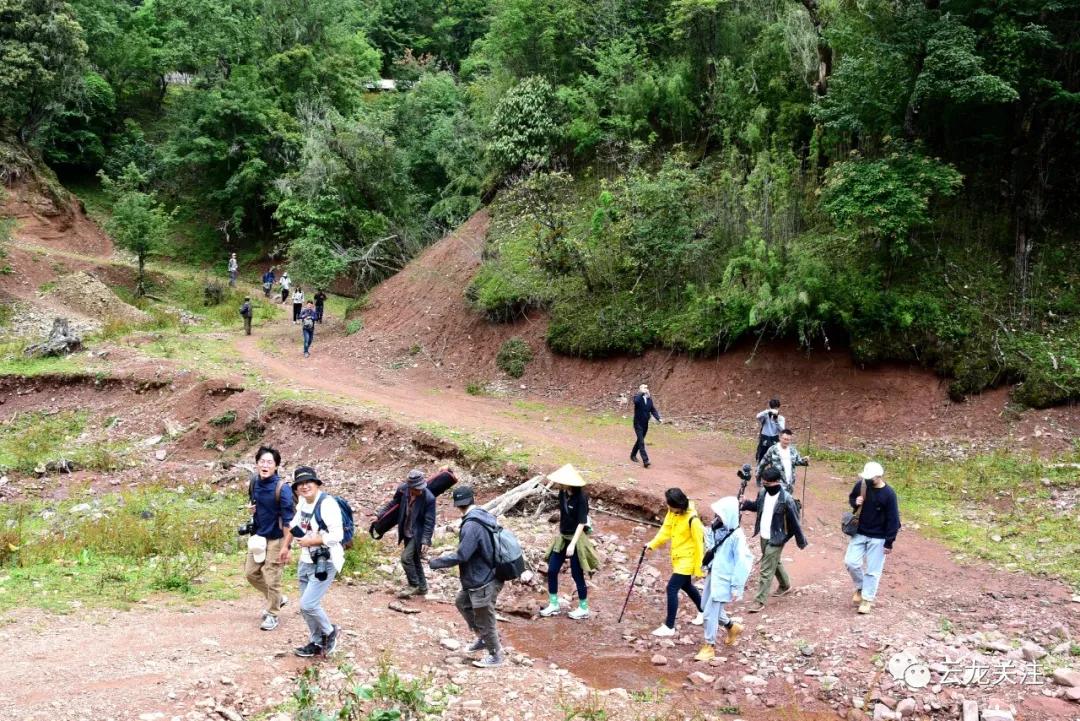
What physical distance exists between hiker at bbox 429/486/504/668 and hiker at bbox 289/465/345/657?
937mm

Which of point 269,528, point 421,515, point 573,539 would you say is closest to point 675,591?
point 573,539

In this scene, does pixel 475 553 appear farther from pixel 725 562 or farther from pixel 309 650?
pixel 725 562

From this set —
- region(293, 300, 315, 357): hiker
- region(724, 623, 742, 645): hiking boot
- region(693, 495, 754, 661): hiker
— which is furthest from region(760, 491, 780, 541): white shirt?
region(293, 300, 315, 357): hiker

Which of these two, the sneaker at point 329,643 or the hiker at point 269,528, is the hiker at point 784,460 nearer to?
the sneaker at point 329,643

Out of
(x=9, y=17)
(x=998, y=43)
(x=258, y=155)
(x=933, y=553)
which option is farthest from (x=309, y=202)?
(x=933, y=553)

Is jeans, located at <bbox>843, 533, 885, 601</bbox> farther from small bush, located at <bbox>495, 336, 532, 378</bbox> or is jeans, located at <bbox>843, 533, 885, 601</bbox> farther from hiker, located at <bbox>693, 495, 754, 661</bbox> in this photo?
small bush, located at <bbox>495, 336, 532, 378</bbox>

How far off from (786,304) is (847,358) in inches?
81.8

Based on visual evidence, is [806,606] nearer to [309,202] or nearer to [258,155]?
[309,202]

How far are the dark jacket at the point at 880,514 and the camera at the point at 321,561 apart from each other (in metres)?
5.86

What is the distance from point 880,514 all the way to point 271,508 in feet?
21.5

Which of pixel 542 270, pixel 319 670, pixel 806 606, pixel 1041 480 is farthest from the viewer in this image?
pixel 542 270

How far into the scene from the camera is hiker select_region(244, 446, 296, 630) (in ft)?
26.4

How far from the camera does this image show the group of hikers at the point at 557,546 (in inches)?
293

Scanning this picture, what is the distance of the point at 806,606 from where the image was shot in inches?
377
